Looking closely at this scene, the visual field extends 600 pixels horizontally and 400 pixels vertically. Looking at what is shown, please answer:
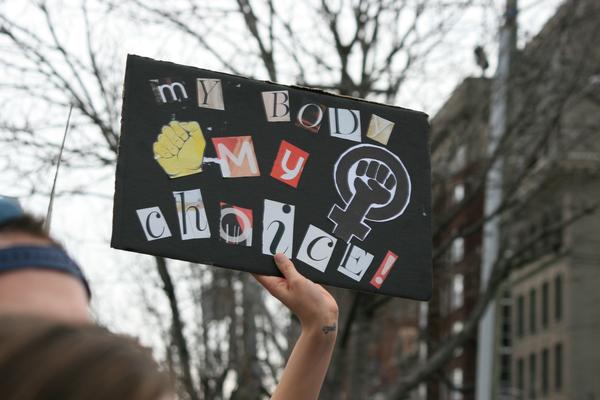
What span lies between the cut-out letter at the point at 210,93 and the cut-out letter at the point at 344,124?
11.6 inches

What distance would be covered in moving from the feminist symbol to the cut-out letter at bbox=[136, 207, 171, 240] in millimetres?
424

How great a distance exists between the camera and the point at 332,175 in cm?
319

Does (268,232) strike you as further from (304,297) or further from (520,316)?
(520,316)

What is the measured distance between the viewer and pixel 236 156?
312cm

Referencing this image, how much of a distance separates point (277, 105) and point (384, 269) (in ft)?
1.58

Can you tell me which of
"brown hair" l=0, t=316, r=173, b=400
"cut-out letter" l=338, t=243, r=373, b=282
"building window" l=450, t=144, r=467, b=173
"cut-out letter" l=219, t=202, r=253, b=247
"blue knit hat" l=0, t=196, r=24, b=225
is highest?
"building window" l=450, t=144, r=467, b=173

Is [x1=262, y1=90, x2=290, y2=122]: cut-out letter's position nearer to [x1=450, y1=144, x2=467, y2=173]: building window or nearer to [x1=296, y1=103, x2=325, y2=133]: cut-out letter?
[x1=296, y1=103, x2=325, y2=133]: cut-out letter

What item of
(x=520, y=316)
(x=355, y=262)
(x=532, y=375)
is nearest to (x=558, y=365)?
(x=532, y=375)

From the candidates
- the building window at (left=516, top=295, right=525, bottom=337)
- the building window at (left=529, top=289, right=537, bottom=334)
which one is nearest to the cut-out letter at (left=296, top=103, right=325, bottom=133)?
the building window at (left=529, top=289, right=537, bottom=334)

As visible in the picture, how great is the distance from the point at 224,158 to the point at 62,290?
5.60ft

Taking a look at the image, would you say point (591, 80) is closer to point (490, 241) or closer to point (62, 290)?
point (490, 241)

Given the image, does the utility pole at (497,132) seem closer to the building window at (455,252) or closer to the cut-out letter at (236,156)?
the building window at (455,252)

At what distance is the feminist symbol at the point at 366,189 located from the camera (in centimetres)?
317

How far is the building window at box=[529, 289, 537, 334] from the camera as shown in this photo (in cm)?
5397
